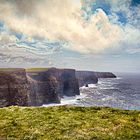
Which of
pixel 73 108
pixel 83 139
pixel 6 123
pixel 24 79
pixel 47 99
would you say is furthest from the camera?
pixel 47 99

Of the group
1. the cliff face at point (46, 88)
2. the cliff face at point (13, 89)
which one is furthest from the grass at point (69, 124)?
the cliff face at point (46, 88)

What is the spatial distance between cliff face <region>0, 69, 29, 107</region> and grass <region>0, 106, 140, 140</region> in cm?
7322

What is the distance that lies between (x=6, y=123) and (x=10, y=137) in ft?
9.38

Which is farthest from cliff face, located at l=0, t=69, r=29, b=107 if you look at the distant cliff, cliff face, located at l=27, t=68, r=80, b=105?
cliff face, located at l=27, t=68, r=80, b=105

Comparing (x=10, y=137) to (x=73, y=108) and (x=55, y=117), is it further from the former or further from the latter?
(x=73, y=108)

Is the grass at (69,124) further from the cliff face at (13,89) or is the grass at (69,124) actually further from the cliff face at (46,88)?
the cliff face at (46,88)

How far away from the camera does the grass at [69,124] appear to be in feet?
53.9

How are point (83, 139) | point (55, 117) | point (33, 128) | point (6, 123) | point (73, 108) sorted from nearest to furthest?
1. point (83, 139)
2. point (33, 128)
3. point (6, 123)
4. point (55, 117)
5. point (73, 108)

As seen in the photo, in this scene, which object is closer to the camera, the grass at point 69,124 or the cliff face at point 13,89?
the grass at point 69,124

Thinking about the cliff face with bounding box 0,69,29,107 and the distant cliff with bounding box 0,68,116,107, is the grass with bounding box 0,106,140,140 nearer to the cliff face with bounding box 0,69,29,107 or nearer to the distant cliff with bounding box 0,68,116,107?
the distant cliff with bounding box 0,68,116,107

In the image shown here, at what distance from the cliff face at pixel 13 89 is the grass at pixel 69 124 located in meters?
73.2

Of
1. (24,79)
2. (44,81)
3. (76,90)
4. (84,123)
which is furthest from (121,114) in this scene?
(76,90)

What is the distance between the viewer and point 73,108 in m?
23.5

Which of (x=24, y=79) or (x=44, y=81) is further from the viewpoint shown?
(x=44, y=81)
